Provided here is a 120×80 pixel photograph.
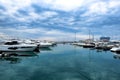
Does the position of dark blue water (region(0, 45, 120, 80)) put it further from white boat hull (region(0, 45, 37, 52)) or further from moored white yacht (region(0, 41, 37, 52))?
moored white yacht (region(0, 41, 37, 52))

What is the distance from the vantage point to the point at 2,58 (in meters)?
46.6

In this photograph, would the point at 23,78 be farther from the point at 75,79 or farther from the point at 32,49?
the point at 32,49

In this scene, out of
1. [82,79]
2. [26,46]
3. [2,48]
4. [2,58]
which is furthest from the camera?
[26,46]

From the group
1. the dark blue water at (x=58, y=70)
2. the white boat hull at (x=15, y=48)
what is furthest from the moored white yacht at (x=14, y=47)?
the dark blue water at (x=58, y=70)

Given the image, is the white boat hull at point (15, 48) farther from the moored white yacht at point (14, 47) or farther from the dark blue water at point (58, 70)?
the dark blue water at point (58, 70)

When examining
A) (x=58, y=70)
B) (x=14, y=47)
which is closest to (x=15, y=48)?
(x=14, y=47)

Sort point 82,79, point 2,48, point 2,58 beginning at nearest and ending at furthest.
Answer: point 82,79 < point 2,58 < point 2,48

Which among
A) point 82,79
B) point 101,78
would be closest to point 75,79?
point 82,79

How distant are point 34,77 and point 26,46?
127 ft

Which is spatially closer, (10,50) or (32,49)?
(10,50)

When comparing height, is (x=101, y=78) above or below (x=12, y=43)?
below

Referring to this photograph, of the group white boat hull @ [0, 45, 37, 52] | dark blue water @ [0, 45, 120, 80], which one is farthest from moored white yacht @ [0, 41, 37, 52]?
dark blue water @ [0, 45, 120, 80]

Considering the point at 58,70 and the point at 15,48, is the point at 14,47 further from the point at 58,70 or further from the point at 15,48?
the point at 58,70

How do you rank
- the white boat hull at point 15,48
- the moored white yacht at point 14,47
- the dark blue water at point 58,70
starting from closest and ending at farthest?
the dark blue water at point 58,70
the white boat hull at point 15,48
the moored white yacht at point 14,47
